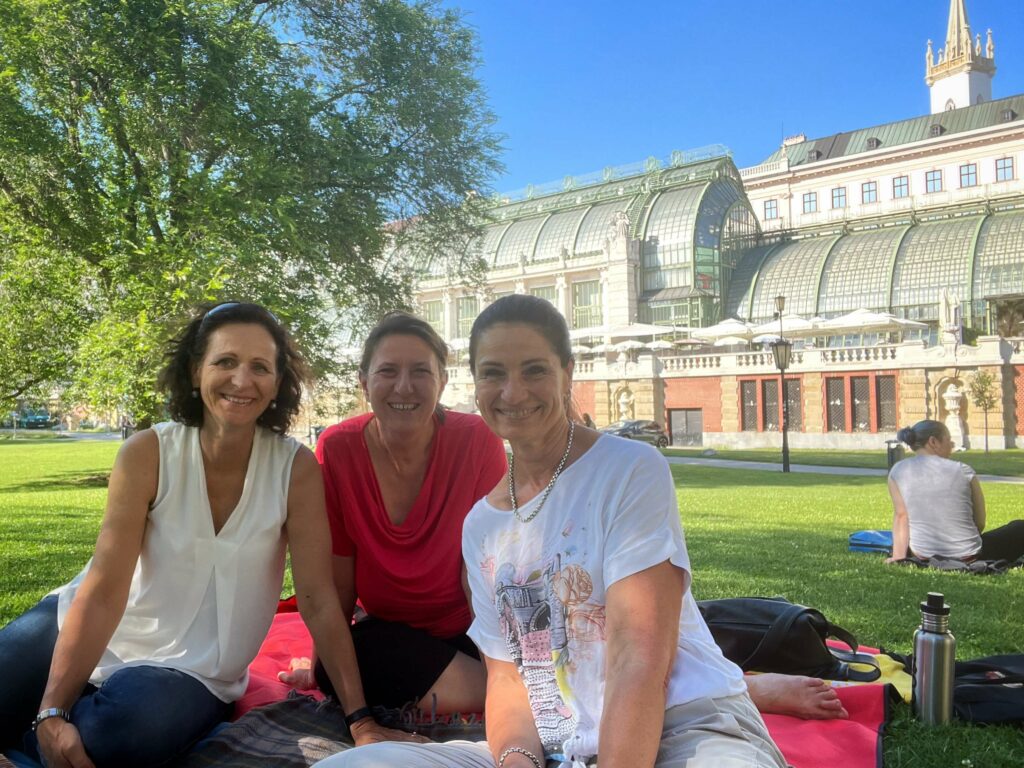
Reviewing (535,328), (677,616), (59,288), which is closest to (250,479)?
(535,328)

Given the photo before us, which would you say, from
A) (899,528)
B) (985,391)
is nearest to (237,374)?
(899,528)

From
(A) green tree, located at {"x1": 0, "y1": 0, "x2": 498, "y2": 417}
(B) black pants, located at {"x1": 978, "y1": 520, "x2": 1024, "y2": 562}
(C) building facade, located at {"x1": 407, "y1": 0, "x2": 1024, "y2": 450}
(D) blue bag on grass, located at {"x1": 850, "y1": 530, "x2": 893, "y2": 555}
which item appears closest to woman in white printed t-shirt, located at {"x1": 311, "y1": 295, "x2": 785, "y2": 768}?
(B) black pants, located at {"x1": 978, "y1": 520, "x2": 1024, "y2": 562}

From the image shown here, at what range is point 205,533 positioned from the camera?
2.66 metres

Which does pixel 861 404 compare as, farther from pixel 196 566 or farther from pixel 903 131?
pixel 903 131

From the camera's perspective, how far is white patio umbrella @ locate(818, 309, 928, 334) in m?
31.3

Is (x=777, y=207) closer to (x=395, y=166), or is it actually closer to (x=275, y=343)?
(x=395, y=166)

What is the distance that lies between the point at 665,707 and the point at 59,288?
42.1 feet

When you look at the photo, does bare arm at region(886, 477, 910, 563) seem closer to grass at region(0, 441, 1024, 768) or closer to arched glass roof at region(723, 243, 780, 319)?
grass at region(0, 441, 1024, 768)

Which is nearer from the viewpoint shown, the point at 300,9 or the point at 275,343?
the point at 275,343

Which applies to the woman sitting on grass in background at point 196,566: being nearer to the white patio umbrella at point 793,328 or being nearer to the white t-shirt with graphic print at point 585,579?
the white t-shirt with graphic print at point 585,579

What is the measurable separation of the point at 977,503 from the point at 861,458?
63.9 ft

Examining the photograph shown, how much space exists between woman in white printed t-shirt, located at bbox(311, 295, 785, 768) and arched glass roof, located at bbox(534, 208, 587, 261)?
45.5 m

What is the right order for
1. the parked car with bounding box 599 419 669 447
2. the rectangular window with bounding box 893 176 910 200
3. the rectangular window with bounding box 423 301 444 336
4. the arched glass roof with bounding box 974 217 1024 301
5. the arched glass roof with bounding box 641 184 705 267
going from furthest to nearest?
1. the rectangular window with bounding box 893 176 910 200
2. the rectangular window with bounding box 423 301 444 336
3. the arched glass roof with bounding box 641 184 705 267
4. the arched glass roof with bounding box 974 217 1024 301
5. the parked car with bounding box 599 419 669 447

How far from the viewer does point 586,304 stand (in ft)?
152
